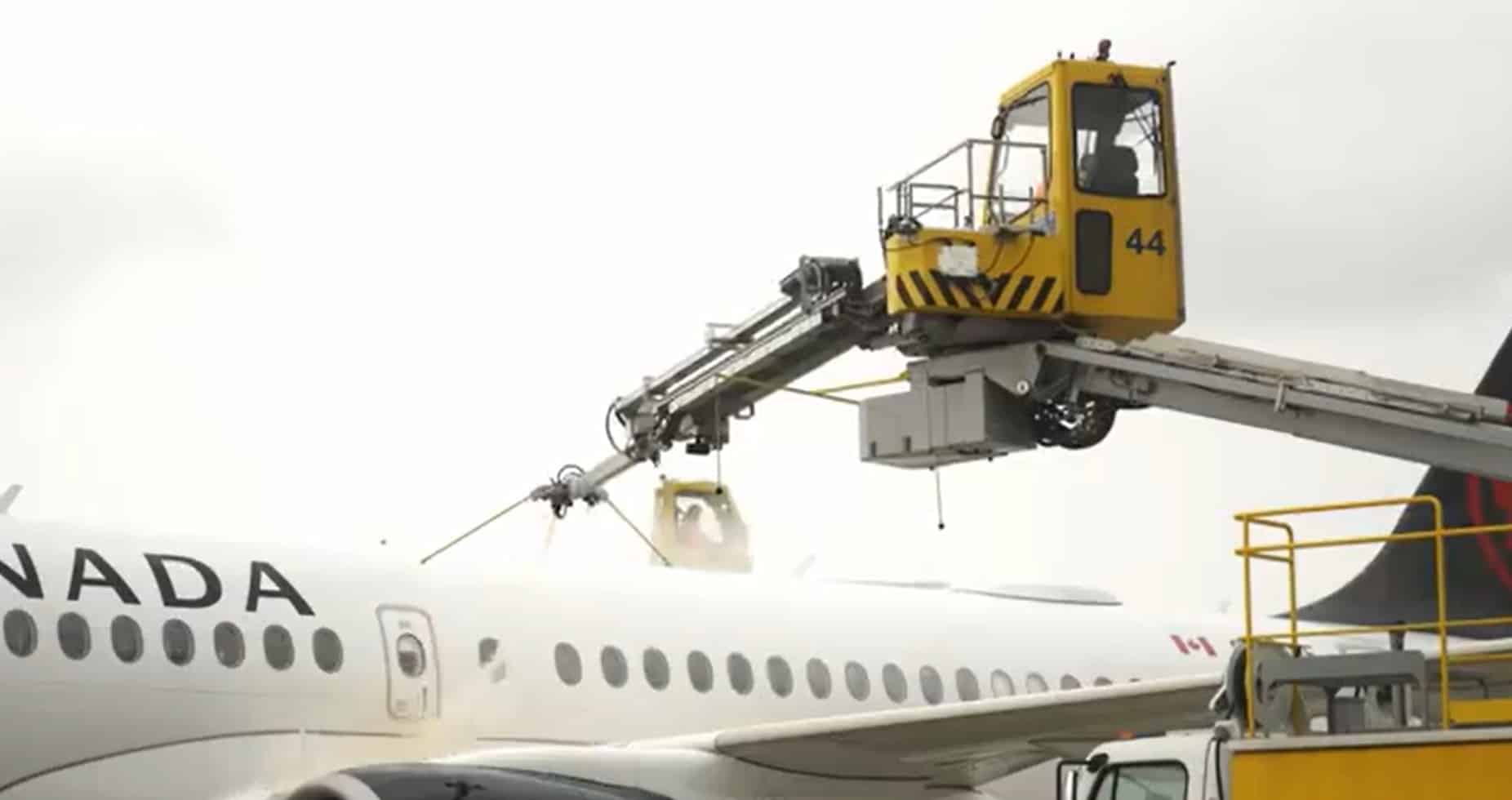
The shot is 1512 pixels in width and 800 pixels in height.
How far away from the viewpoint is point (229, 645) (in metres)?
15.6

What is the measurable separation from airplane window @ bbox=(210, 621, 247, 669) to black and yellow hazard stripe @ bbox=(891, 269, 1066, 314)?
16.8ft

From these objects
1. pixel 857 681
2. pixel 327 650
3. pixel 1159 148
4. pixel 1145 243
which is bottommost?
pixel 857 681

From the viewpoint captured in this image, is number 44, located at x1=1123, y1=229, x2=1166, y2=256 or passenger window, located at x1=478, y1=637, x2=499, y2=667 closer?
number 44, located at x1=1123, y1=229, x2=1166, y2=256

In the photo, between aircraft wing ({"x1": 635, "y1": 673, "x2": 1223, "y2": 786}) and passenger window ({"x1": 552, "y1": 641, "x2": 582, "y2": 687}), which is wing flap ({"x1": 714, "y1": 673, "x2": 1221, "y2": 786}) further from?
passenger window ({"x1": 552, "y1": 641, "x2": 582, "y2": 687})

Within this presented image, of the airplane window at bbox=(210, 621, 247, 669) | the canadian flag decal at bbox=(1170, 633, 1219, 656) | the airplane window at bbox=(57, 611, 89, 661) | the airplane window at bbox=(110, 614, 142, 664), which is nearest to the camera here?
the airplane window at bbox=(57, 611, 89, 661)

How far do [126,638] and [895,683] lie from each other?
6.97 metres

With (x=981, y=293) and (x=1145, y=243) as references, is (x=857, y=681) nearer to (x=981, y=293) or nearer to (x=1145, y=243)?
(x=1145, y=243)

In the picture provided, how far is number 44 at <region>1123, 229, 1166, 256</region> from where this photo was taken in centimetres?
1470

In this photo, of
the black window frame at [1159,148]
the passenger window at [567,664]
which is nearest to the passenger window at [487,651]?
the passenger window at [567,664]

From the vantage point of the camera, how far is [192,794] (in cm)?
1514

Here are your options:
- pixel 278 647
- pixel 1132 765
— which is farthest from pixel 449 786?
pixel 278 647

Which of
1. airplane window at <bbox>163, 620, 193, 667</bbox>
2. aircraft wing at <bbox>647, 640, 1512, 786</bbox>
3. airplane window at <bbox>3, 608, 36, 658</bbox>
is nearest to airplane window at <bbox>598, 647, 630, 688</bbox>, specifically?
aircraft wing at <bbox>647, 640, 1512, 786</bbox>

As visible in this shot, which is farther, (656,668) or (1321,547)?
(656,668)

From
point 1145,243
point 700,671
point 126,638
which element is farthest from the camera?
point 700,671
